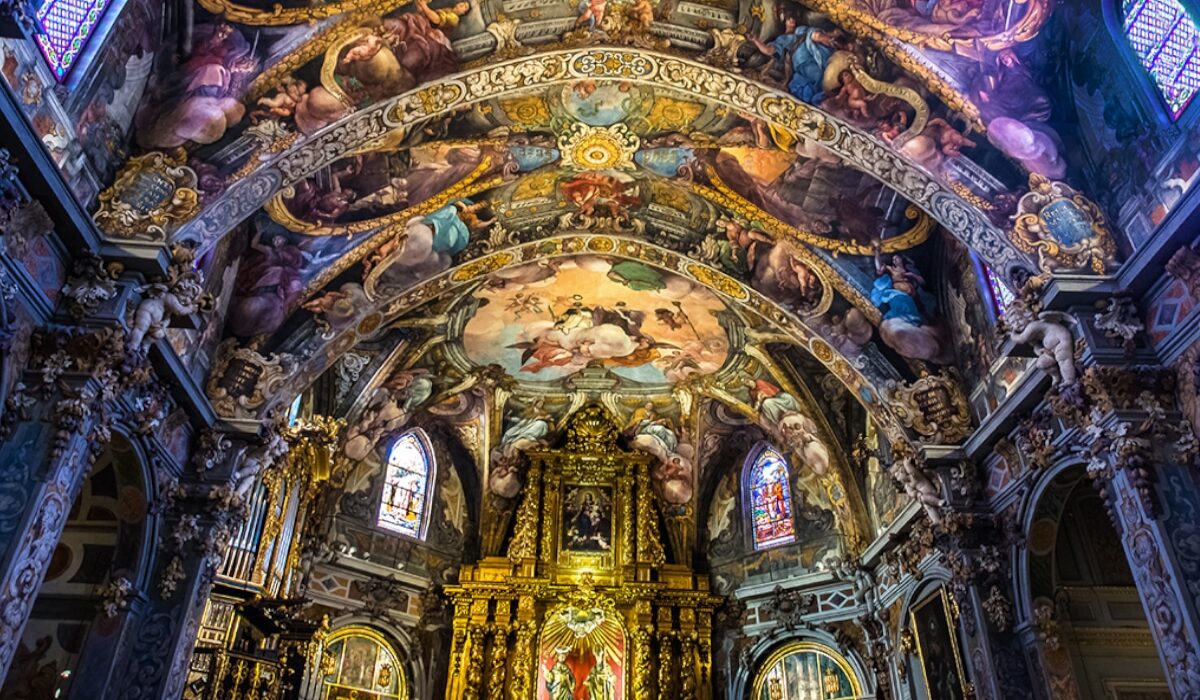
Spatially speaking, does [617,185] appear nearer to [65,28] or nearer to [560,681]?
[65,28]

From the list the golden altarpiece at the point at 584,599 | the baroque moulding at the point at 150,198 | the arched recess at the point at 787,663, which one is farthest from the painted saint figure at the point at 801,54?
the golden altarpiece at the point at 584,599

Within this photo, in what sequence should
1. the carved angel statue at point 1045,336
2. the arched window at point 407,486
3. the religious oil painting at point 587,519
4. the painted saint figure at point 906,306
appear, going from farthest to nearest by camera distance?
the religious oil painting at point 587,519 < the arched window at point 407,486 < the painted saint figure at point 906,306 < the carved angel statue at point 1045,336

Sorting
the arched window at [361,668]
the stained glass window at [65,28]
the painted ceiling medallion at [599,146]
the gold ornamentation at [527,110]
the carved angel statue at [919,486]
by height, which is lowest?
the arched window at [361,668]

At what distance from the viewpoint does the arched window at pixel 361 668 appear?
55.7 feet

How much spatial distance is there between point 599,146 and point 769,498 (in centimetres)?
1062

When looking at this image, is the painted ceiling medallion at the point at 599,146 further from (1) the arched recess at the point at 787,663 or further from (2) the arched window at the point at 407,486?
(1) the arched recess at the point at 787,663

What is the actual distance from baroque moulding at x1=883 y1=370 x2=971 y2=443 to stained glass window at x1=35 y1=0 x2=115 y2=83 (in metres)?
12.1

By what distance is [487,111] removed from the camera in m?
12.4

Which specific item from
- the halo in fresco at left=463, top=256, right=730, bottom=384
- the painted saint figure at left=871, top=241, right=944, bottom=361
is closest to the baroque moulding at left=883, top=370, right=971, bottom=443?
the painted saint figure at left=871, top=241, right=944, bottom=361

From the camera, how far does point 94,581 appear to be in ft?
35.0

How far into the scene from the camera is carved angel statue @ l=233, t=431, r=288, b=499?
39.2ft

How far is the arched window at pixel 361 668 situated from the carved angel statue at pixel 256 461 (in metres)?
6.01

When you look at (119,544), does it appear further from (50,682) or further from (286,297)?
(286,297)

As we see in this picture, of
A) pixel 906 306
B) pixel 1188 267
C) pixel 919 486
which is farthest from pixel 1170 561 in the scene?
pixel 906 306
